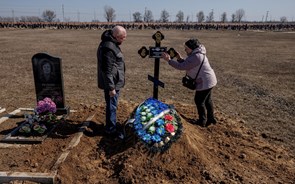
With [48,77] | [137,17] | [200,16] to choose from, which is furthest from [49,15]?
[48,77]

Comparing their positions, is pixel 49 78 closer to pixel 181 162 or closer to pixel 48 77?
pixel 48 77

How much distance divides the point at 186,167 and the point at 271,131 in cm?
267

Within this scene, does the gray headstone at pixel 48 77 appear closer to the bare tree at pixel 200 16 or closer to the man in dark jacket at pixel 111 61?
the man in dark jacket at pixel 111 61

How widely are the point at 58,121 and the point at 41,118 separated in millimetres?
323

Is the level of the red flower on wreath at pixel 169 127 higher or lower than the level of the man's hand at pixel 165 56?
lower

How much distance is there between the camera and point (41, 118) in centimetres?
557

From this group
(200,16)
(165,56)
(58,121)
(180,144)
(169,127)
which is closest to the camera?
(180,144)

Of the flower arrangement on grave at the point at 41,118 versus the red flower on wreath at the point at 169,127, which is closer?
the red flower on wreath at the point at 169,127

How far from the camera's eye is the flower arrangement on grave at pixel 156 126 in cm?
427

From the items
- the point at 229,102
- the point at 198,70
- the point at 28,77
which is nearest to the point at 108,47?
the point at 198,70

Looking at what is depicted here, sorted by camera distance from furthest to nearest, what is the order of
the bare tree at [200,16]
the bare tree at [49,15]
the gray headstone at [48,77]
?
the bare tree at [200,16], the bare tree at [49,15], the gray headstone at [48,77]

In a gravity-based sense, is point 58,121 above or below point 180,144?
below

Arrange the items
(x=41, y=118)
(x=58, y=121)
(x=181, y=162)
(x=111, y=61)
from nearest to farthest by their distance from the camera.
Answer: (x=181, y=162)
(x=111, y=61)
(x=41, y=118)
(x=58, y=121)

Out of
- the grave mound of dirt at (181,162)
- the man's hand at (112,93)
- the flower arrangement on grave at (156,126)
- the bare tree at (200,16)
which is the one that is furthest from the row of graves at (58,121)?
the bare tree at (200,16)
